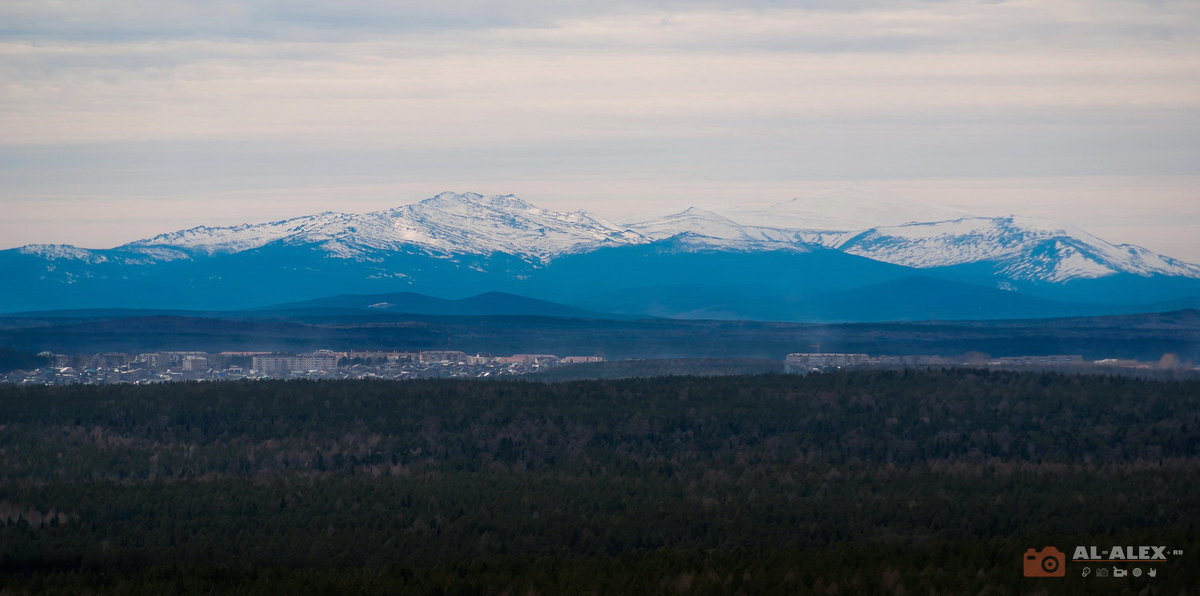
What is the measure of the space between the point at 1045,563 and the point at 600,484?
37.7m

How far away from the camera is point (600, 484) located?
3632 inches

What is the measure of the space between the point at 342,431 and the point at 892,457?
35688 mm

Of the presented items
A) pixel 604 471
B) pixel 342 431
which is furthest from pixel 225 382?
pixel 604 471

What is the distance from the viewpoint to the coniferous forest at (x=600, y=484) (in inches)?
2421

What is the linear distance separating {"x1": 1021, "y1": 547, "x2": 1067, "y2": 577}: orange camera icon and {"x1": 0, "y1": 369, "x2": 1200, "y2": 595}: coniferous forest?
2.32 feet

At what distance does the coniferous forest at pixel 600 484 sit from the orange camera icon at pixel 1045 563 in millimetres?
707

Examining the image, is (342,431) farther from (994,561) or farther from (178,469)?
(994,561)

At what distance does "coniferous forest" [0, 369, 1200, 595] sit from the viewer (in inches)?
2421
